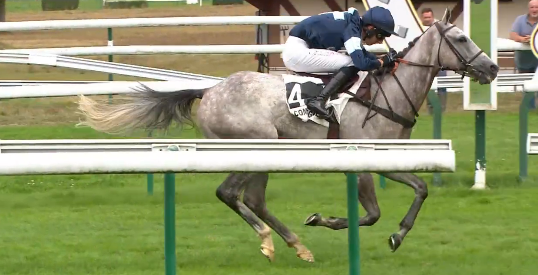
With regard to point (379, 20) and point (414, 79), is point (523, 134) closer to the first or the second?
point (414, 79)

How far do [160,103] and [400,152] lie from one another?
3.32 m

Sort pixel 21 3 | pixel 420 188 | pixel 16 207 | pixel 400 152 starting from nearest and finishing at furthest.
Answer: pixel 400 152 < pixel 420 188 < pixel 16 207 < pixel 21 3

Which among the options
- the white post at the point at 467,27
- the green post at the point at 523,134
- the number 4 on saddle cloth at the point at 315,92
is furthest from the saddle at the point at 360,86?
the green post at the point at 523,134

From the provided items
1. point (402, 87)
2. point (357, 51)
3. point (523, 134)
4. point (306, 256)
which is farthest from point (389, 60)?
point (523, 134)

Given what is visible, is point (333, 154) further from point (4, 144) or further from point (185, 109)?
point (185, 109)

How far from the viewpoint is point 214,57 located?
25656mm

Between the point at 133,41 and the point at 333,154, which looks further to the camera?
the point at 133,41

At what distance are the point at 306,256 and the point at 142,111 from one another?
5.01ft

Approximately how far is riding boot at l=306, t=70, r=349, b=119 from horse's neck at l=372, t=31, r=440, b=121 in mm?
290

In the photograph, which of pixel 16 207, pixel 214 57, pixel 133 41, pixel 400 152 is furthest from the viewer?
pixel 133 41

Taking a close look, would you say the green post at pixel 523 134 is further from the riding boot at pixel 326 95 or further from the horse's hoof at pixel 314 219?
the horse's hoof at pixel 314 219

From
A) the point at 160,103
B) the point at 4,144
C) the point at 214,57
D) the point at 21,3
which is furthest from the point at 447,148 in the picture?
the point at 21,3

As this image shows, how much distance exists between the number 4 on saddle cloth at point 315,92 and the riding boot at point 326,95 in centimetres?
4

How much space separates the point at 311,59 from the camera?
278 inches
